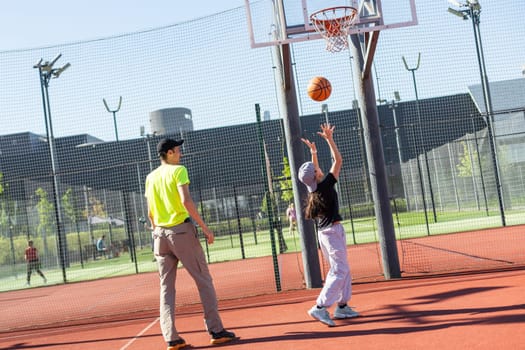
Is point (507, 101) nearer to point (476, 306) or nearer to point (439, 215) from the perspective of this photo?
point (439, 215)

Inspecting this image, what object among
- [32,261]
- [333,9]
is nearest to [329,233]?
[333,9]

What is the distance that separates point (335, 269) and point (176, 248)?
170 cm

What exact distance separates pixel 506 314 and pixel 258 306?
11.9 feet

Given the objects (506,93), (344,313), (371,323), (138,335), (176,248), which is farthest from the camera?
(506,93)

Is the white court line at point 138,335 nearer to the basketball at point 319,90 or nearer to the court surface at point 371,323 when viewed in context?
the court surface at point 371,323

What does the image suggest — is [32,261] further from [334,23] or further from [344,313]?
[344,313]

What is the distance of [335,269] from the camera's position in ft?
18.9

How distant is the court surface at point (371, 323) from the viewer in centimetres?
484

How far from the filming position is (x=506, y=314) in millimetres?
5289

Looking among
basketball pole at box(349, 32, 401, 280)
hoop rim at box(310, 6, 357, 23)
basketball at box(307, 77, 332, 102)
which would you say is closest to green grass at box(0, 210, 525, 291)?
basketball pole at box(349, 32, 401, 280)

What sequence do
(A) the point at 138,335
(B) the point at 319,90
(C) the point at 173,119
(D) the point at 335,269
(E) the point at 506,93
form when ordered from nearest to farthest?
(D) the point at 335,269 < (A) the point at 138,335 < (B) the point at 319,90 < (E) the point at 506,93 < (C) the point at 173,119

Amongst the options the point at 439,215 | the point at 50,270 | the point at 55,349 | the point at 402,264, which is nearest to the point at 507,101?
the point at 439,215

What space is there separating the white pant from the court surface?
290mm

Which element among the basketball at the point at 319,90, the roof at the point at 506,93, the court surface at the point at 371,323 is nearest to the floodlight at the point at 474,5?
the roof at the point at 506,93
